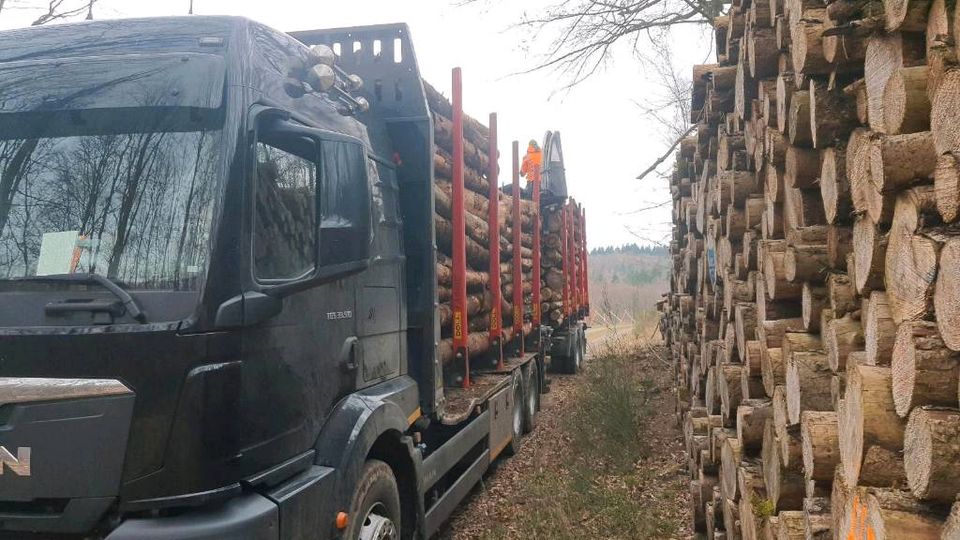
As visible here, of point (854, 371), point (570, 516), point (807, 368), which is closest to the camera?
point (854, 371)

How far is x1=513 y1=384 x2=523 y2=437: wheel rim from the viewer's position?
26.5ft

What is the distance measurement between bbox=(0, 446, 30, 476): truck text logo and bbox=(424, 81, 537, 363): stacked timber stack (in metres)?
2.96

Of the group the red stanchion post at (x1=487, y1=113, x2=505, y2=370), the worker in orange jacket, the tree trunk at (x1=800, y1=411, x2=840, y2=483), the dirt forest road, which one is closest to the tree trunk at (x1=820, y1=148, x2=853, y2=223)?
the tree trunk at (x1=800, y1=411, x2=840, y2=483)

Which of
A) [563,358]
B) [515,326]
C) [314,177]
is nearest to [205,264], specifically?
[314,177]

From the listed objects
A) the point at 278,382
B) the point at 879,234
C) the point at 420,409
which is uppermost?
the point at 879,234

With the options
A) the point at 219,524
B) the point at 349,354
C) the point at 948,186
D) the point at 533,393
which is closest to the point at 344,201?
Answer: the point at 349,354

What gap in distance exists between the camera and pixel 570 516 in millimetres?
5531

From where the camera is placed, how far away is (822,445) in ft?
8.01

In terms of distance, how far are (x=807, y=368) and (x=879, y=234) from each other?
717mm

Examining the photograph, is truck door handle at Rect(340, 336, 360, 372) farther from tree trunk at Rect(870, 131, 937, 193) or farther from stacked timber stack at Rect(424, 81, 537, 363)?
tree trunk at Rect(870, 131, 937, 193)

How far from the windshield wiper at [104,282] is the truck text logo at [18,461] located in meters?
0.63

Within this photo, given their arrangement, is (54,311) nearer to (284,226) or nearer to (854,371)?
(284,226)

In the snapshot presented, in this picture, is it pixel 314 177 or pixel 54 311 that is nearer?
pixel 54 311

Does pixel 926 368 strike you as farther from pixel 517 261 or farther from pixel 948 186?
pixel 517 261
